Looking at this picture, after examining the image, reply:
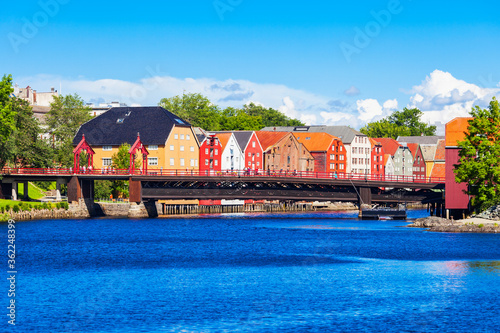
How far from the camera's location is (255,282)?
5584 cm

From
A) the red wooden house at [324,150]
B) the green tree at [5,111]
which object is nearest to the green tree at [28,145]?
the green tree at [5,111]

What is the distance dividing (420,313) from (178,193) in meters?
80.2

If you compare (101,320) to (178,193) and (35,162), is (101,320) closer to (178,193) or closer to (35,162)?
(178,193)

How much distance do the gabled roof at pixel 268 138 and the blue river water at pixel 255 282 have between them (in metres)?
84.7

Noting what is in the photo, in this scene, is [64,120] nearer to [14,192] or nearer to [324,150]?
[14,192]

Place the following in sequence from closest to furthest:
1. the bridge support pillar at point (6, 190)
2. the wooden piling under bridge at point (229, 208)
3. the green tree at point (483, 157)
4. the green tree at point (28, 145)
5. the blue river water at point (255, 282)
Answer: the blue river water at point (255, 282) < the green tree at point (483, 157) < the bridge support pillar at point (6, 190) < the green tree at point (28, 145) < the wooden piling under bridge at point (229, 208)

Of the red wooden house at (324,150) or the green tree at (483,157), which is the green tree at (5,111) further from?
the red wooden house at (324,150)

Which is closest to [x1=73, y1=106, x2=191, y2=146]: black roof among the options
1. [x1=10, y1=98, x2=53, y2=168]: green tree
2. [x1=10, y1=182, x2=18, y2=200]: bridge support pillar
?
[x1=10, y1=98, x2=53, y2=168]: green tree

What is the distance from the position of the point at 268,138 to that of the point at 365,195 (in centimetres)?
6286

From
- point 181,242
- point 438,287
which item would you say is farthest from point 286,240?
point 438,287

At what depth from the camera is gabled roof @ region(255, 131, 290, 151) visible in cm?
18062

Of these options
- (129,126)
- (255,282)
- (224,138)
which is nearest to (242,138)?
(224,138)

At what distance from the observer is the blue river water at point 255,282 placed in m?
42.8

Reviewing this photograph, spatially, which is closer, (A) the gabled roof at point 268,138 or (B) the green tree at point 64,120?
(B) the green tree at point 64,120
